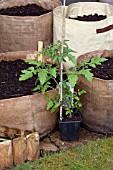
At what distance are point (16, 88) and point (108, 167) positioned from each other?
3.18ft

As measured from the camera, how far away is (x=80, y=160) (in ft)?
10.6

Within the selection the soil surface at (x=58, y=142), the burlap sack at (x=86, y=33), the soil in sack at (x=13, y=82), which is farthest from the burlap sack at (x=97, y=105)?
the burlap sack at (x=86, y=33)

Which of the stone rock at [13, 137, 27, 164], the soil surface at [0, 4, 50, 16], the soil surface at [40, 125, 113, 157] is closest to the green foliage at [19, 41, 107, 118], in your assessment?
the soil surface at [40, 125, 113, 157]

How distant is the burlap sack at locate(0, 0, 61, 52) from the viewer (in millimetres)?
4219

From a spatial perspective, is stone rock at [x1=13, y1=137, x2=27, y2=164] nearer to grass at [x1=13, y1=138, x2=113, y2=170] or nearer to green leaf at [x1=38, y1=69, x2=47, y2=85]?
grass at [x1=13, y1=138, x2=113, y2=170]

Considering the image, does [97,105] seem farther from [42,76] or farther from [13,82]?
[13,82]

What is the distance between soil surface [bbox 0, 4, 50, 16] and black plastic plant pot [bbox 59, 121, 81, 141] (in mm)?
1542

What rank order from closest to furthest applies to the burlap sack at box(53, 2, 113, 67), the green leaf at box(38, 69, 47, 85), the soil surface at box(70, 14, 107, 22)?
the green leaf at box(38, 69, 47, 85), the burlap sack at box(53, 2, 113, 67), the soil surface at box(70, 14, 107, 22)

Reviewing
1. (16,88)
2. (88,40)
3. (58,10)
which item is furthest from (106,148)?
(58,10)

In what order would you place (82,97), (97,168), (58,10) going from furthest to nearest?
(58,10) < (82,97) < (97,168)

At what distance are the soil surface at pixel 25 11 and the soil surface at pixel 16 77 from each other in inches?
30.1

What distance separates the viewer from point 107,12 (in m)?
4.54

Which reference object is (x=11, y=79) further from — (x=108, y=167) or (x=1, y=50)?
(x=108, y=167)

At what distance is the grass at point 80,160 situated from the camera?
3.13 metres
